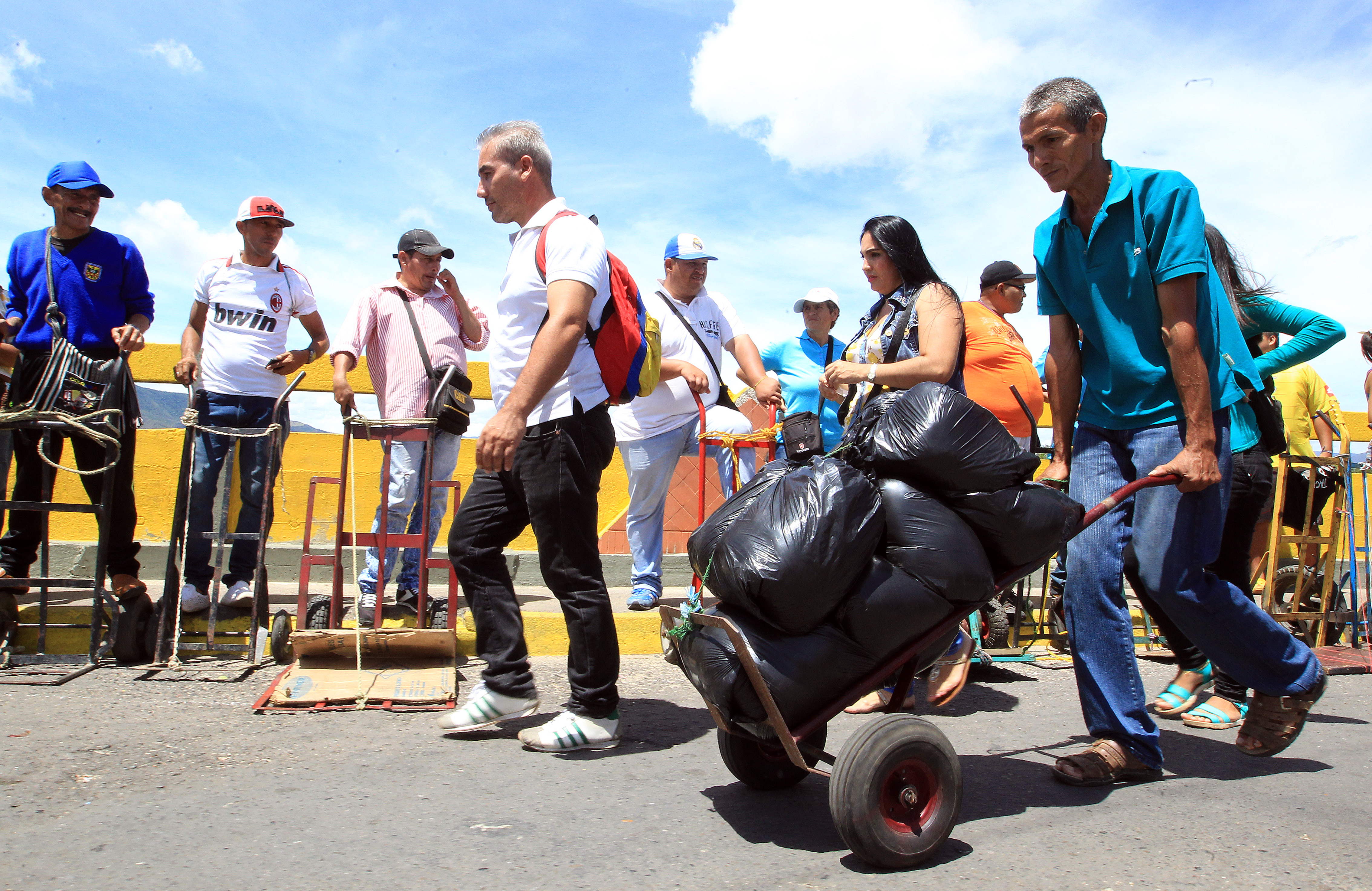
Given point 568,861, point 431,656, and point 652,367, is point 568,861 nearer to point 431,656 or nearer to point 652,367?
point 652,367

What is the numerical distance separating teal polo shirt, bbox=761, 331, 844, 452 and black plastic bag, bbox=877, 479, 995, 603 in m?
3.43

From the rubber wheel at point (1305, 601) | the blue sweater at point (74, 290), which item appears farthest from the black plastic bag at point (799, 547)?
the rubber wheel at point (1305, 601)

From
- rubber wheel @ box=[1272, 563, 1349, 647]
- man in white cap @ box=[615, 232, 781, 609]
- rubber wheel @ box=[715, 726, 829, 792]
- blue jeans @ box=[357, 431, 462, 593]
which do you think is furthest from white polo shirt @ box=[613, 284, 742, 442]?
rubber wheel @ box=[1272, 563, 1349, 647]

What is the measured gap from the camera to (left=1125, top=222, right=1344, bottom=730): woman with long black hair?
12.6ft

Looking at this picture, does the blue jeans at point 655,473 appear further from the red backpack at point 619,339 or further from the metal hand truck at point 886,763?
the metal hand truck at point 886,763

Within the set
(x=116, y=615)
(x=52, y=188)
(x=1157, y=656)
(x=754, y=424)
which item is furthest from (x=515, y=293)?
(x=754, y=424)

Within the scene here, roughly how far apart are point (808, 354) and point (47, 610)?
4567 mm

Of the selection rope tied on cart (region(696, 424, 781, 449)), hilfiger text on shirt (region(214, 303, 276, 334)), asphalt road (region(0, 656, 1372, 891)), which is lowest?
asphalt road (region(0, 656, 1372, 891))

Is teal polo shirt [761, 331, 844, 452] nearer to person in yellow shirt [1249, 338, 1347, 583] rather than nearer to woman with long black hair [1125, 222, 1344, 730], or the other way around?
woman with long black hair [1125, 222, 1344, 730]

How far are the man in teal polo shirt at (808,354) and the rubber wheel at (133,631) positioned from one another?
333cm

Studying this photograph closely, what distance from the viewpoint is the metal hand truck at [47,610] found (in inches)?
164

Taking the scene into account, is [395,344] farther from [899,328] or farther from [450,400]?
[899,328]

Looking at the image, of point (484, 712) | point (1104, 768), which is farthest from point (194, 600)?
point (1104, 768)

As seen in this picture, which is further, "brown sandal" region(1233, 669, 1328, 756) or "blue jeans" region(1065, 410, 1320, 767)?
"brown sandal" region(1233, 669, 1328, 756)
